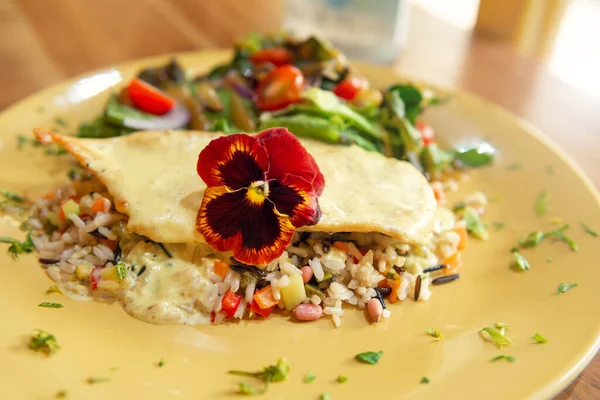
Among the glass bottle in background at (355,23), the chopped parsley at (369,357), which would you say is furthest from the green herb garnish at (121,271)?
the glass bottle in background at (355,23)

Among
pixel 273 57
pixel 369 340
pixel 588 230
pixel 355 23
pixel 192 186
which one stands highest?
pixel 355 23

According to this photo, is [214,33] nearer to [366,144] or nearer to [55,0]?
[55,0]

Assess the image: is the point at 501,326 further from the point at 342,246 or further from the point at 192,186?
the point at 192,186

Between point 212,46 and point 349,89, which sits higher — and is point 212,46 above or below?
below

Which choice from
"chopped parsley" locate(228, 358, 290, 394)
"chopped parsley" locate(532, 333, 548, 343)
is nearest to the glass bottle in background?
"chopped parsley" locate(532, 333, 548, 343)

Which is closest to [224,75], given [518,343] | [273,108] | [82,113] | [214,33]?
[273,108]

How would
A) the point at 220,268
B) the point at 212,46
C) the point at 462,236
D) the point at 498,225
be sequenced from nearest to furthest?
1. the point at 220,268
2. the point at 462,236
3. the point at 498,225
4. the point at 212,46

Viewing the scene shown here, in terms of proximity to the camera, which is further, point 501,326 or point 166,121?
point 166,121

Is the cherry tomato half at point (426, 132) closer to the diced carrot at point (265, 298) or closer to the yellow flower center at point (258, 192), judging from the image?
the yellow flower center at point (258, 192)

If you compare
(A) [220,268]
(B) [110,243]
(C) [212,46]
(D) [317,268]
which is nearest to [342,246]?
(D) [317,268]
